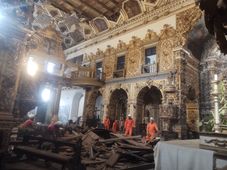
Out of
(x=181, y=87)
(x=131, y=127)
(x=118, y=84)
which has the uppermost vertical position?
(x=118, y=84)

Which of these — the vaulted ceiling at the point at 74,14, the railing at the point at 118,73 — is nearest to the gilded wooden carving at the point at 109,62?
the railing at the point at 118,73

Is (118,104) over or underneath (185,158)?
over

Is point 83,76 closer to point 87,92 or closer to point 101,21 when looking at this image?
point 87,92

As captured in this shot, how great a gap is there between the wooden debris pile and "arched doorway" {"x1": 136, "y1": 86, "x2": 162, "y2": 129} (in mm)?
5979

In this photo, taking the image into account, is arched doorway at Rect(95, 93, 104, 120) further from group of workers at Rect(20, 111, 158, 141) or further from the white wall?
group of workers at Rect(20, 111, 158, 141)

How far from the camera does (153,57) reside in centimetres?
1623

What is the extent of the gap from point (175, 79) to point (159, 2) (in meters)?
7.06

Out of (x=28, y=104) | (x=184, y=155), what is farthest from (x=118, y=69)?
(x=184, y=155)

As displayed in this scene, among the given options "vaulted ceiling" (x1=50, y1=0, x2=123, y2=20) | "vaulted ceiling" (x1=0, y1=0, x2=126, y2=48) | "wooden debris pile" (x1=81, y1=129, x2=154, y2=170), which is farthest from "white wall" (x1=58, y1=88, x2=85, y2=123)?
"wooden debris pile" (x1=81, y1=129, x2=154, y2=170)

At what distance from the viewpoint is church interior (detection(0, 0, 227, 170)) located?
4367mm

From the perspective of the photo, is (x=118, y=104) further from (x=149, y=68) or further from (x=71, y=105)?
(x=71, y=105)

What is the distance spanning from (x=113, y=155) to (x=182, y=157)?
4644 millimetres

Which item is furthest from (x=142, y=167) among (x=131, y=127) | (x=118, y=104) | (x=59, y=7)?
(x=59, y=7)

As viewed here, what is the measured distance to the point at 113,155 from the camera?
708 centimetres
